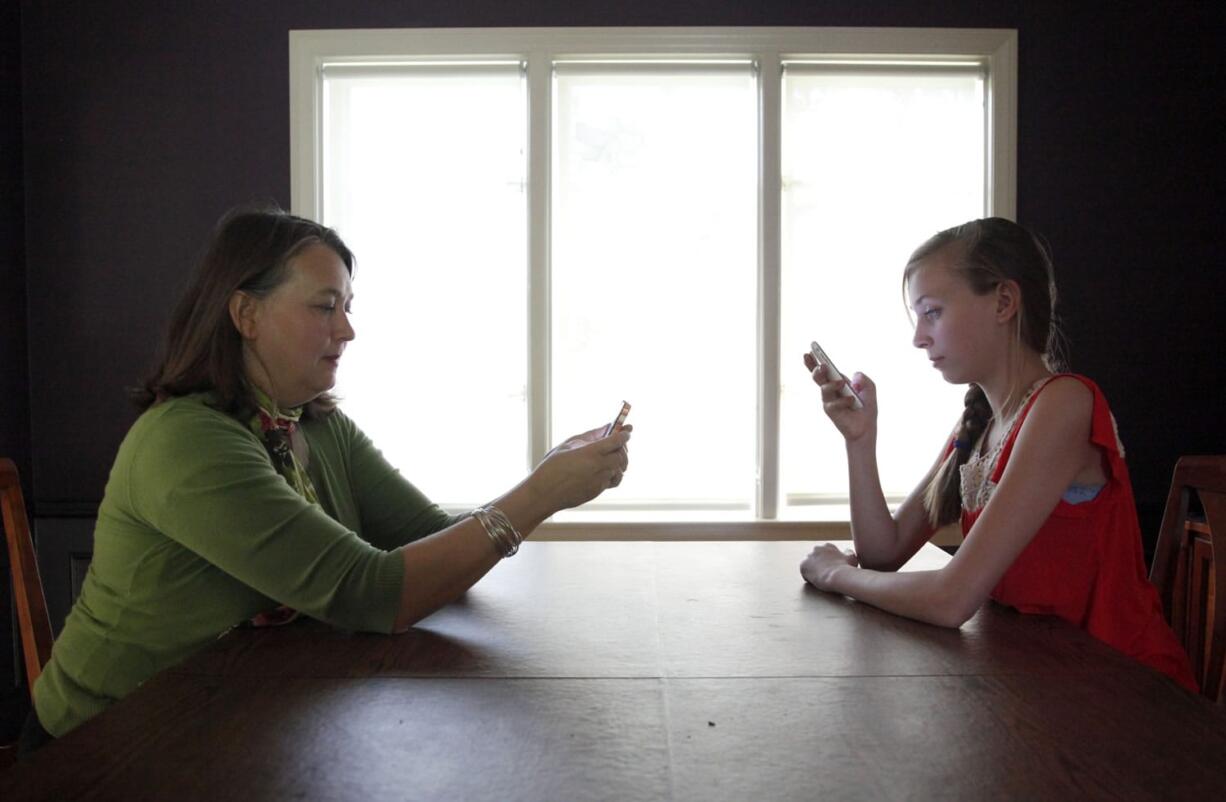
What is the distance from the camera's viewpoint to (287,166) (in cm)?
286

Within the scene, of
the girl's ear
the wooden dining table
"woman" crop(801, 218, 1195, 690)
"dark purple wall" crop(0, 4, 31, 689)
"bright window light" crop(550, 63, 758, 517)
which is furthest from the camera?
"bright window light" crop(550, 63, 758, 517)

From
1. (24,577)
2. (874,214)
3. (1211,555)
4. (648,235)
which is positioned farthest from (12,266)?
(1211,555)

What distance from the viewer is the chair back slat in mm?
1366

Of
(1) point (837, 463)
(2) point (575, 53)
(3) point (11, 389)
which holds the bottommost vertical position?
(1) point (837, 463)

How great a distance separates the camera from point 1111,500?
1.32 m

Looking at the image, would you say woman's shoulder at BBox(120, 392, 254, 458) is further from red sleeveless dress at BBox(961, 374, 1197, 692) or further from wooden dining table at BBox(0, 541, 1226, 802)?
red sleeveless dress at BBox(961, 374, 1197, 692)

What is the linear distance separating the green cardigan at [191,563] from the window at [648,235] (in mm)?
1673

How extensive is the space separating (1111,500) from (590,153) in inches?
78.1

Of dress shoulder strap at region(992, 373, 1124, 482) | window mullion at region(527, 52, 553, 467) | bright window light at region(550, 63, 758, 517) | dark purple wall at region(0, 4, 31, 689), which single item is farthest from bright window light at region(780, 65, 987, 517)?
dark purple wall at region(0, 4, 31, 689)

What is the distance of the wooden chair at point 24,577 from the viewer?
1366 millimetres

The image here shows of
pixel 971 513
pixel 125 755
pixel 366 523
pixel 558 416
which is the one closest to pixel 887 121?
pixel 558 416

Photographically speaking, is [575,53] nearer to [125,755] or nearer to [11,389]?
[11,389]

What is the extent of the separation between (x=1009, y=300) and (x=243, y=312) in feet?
3.97

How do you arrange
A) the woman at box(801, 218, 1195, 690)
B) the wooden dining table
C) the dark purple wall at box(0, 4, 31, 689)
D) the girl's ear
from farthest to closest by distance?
the dark purple wall at box(0, 4, 31, 689) → the girl's ear → the woman at box(801, 218, 1195, 690) → the wooden dining table
